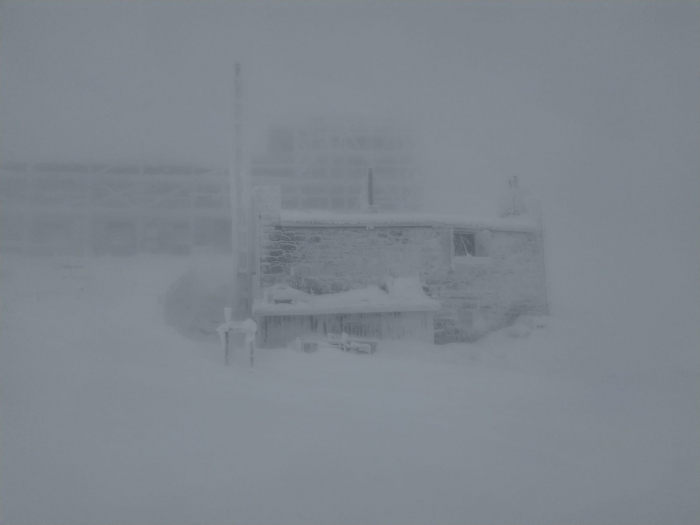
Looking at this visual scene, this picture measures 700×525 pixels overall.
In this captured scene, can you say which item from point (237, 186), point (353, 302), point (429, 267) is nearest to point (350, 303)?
point (353, 302)

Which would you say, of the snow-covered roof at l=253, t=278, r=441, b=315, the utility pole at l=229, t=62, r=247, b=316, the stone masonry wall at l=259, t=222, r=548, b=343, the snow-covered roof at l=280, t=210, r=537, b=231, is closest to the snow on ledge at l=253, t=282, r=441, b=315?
the snow-covered roof at l=253, t=278, r=441, b=315

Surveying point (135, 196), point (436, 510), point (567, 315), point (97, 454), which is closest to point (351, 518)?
point (436, 510)

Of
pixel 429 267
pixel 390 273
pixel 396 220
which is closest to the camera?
pixel 390 273

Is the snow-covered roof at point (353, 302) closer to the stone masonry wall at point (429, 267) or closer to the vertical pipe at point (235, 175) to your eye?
the stone masonry wall at point (429, 267)

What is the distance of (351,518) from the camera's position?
4.05m

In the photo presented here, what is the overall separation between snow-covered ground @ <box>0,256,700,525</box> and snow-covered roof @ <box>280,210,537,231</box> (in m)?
4.95

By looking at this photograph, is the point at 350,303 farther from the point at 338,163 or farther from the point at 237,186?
the point at 338,163

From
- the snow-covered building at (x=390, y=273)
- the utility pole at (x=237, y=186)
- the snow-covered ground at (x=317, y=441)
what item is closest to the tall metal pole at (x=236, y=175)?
the utility pole at (x=237, y=186)

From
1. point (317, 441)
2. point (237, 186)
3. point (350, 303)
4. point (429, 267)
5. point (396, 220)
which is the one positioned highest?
point (237, 186)

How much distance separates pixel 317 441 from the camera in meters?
4.81

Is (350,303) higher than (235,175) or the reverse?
the reverse

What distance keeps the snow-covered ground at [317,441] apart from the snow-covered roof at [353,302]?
295 cm

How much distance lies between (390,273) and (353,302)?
66.7 inches

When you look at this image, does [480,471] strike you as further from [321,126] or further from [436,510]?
[321,126]
